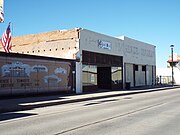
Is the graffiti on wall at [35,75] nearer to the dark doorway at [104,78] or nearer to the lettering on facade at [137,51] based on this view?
the dark doorway at [104,78]

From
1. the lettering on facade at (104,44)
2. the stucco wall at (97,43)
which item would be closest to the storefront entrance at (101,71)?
the stucco wall at (97,43)

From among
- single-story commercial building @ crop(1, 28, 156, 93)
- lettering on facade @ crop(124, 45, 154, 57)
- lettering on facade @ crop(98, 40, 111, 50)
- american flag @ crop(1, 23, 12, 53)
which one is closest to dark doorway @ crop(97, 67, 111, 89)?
single-story commercial building @ crop(1, 28, 156, 93)

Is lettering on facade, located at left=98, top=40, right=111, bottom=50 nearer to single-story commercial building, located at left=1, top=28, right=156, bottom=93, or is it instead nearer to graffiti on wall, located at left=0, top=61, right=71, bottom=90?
single-story commercial building, located at left=1, top=28, right=156, bottom=93

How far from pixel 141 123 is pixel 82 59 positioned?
2163 centimetres

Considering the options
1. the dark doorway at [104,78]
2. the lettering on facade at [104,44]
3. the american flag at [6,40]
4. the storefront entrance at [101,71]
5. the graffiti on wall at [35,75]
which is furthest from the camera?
the dark doorway at [104,78]

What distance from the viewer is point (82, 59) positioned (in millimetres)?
32125

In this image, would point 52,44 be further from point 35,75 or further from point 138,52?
point 138,52

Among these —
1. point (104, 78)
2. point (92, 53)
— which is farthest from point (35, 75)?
point (104, 78)

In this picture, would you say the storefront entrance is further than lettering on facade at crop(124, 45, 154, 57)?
No

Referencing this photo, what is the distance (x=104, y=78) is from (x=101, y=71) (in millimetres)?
1078

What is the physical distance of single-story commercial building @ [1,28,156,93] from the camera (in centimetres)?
3181

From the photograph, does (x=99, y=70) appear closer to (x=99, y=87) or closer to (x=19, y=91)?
(x=99, y=87)

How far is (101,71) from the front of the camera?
129 feet

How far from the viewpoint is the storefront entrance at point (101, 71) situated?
33.1 metres
